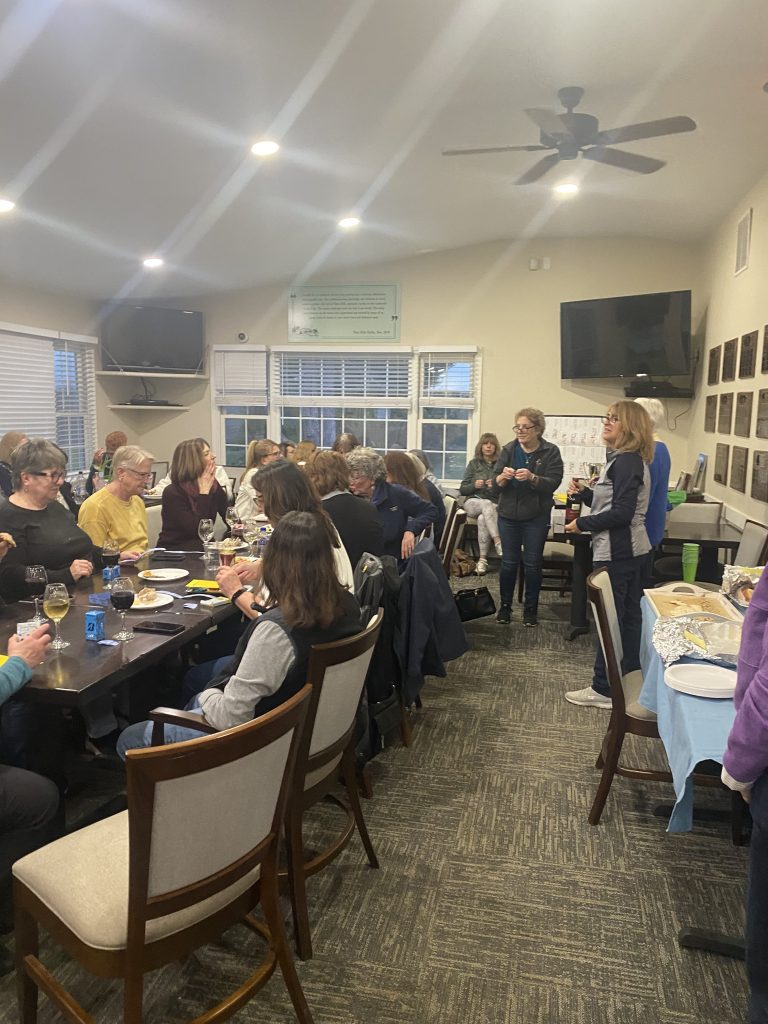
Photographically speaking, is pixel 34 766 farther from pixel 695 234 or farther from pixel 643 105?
pixel 695 234

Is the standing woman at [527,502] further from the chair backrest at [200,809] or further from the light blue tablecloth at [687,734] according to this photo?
the chair backrest at [200,809]

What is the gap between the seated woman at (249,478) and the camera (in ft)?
14.9

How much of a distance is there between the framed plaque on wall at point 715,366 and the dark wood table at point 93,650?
4331 mm

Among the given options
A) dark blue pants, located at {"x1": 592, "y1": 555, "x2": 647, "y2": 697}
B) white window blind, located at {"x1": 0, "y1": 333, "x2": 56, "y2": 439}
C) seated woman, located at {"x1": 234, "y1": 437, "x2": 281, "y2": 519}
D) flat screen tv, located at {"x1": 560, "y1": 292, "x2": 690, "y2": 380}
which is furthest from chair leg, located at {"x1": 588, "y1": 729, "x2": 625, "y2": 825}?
white window blind, located at {"x1": 0, "y1": 333, "x2": 56, "y2": 439}

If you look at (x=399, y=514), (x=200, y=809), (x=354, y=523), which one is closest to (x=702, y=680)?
(x=200, y=809)

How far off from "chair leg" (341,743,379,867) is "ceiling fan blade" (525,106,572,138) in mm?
2939

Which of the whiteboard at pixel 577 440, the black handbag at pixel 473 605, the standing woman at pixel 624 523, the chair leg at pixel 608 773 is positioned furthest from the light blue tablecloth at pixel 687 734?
the whiteboard at pixel 577 440

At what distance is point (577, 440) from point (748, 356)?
2388 millimetres

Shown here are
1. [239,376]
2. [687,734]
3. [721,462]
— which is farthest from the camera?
[239,376]

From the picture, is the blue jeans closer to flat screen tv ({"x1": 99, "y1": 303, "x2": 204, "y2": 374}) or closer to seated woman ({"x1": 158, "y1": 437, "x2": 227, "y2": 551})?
seated woman ({"x1": 158, "y1": 437, "x2": 227, "y2": 551})

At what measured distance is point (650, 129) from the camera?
3.31 metres

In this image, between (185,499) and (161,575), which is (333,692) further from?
(185,499)

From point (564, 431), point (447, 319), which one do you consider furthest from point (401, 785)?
point (447, 319)

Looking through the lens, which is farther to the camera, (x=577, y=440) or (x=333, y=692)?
(x=577, y=440)
